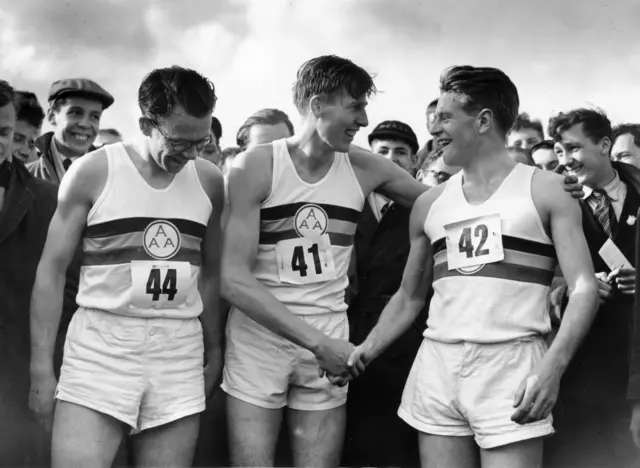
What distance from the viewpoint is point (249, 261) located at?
3.79 meters

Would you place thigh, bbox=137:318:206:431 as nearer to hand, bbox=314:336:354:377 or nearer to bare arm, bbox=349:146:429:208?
hand, bbox=314:336:354:377

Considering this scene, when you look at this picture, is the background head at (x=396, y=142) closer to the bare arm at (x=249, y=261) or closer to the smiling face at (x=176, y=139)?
the bare arm at (x=249, y=261)

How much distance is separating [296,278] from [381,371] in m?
0.86

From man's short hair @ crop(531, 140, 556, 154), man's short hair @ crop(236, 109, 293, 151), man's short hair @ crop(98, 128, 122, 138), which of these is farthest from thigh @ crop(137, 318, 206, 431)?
man's short hair @ crop(98, 128, 122, 138)

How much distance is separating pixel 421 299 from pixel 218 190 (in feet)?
3.34

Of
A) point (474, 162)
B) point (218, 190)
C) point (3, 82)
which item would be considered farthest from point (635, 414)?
point (3, 82)

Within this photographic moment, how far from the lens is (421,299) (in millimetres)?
3787

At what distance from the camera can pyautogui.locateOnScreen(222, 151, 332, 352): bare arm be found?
3.71 metres

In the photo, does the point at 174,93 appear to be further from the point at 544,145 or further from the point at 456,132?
the point at 544,145

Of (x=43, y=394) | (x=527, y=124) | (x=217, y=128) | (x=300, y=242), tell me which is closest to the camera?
(x=43, y=394)

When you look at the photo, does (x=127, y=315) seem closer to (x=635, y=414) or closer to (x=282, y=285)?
(x=282, y=285)

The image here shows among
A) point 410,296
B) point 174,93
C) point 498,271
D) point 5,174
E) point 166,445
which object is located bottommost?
point 166,445

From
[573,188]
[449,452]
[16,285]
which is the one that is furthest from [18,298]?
[573,188]

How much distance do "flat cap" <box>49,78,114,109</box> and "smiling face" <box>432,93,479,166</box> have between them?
2439 mm
